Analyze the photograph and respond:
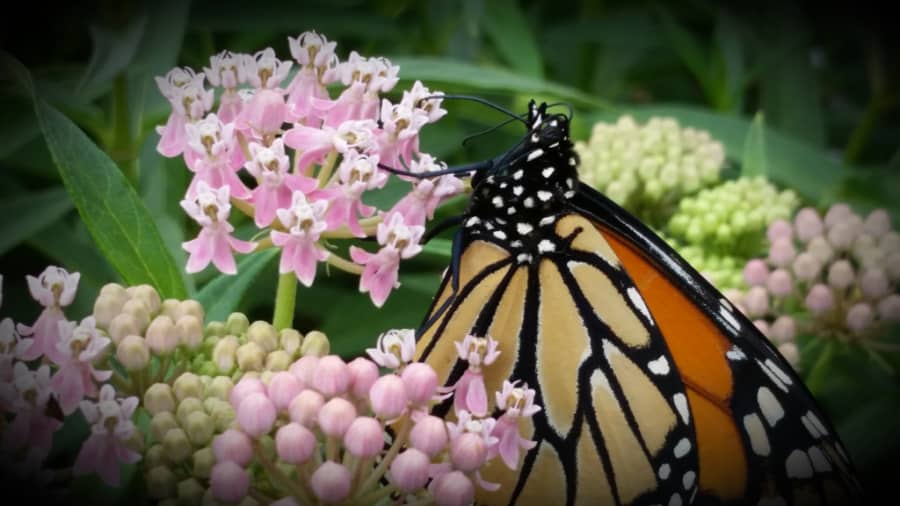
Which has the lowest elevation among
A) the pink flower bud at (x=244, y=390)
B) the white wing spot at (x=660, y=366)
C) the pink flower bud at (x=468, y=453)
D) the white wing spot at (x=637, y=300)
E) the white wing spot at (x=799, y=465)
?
the white wing spot at (x=799, y=465)

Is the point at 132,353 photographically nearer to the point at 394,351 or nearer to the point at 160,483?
the point at 160,483

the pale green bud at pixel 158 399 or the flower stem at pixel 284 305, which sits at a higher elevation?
the flower stem at pixel 284 305

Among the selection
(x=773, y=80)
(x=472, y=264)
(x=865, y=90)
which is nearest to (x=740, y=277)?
(x=472, y=264)

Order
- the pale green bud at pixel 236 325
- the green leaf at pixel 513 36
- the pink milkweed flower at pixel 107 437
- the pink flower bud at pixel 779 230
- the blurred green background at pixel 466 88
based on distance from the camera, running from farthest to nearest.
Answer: the green leaf at pixel 513 36, the pink flower bud at pixel 779 230, the blurred green background at pixel 466 88, the pale green bud at pixel 236 325, the pink milkweed flower at pixel 107 437

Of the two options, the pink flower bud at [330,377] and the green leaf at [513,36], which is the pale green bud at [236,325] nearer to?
the pink flower bud at [330,377]

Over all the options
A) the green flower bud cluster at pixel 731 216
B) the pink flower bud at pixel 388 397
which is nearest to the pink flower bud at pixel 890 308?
the green flower bud cluster at pixel 731 216

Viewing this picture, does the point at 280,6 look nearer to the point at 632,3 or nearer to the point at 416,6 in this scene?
the point at 416,6
